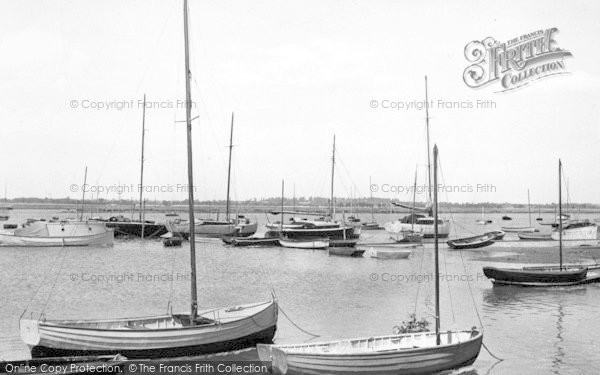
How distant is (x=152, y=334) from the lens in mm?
17562

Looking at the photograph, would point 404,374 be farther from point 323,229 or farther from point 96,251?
point 323,229

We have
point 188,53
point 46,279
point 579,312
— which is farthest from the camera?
point 46,279

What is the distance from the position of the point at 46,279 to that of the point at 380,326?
2478 centimetres

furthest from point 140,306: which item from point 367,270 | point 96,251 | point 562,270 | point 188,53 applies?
point 96,251

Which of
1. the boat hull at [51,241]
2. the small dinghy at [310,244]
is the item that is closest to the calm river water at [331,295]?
the small dinghy at [310,244]

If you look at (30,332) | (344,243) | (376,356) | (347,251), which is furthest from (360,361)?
(344,243)

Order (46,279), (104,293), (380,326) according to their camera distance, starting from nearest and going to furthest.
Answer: (380,326)
(104,293)
(46,279)

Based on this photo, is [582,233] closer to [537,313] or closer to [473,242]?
[473,242]

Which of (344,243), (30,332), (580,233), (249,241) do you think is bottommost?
(249,241)

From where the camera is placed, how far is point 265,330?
20.3m

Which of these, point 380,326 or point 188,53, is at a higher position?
point 188,53

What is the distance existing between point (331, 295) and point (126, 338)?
1699 cm

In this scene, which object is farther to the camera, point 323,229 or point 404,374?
point 323,229

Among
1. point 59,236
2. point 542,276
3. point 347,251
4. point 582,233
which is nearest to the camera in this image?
point 542,276
